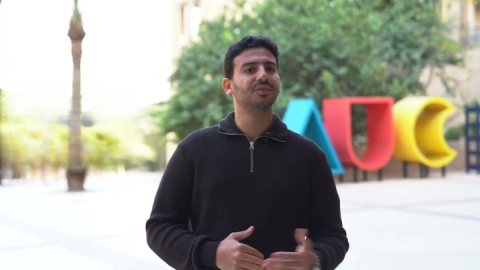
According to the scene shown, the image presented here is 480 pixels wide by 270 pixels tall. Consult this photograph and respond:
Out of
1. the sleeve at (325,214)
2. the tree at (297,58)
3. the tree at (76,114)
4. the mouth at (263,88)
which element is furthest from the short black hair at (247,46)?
the tree at (297,58)

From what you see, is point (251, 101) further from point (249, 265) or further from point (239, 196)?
point (249, 265)

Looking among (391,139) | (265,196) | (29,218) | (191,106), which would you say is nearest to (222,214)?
(265,196)

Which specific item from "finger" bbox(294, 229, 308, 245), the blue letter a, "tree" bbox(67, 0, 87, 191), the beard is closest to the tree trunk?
"tree" bbox(67, 0, 87, 191)

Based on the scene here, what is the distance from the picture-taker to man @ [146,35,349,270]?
200 centimetres

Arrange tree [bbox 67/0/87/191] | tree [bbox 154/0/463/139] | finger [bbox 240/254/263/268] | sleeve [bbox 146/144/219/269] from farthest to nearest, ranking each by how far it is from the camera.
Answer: tree [bbox 154/0/463/139]
tree [bbox 67/0/87/191]
sleeve [bbox 146/144/219/269]
finger [bbox 240/254/263/268]

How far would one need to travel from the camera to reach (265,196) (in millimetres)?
1997

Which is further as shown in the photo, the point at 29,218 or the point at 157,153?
the point at 157,153

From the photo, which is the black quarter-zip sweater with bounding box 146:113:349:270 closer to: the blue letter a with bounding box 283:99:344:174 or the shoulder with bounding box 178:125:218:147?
the shoulder with bounding box 178:125:218:147

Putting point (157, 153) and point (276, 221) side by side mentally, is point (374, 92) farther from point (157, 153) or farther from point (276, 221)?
point (276, 221)

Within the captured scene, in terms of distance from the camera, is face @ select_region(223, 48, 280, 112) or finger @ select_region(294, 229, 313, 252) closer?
finger @ select_region(294, 229, 313, 252)

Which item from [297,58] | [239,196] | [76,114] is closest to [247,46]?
[239,196]

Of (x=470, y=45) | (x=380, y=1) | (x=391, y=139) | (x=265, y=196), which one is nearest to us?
(x=265, y=196)

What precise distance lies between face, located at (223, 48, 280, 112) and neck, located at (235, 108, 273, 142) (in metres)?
0.02

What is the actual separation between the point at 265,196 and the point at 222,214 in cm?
15
